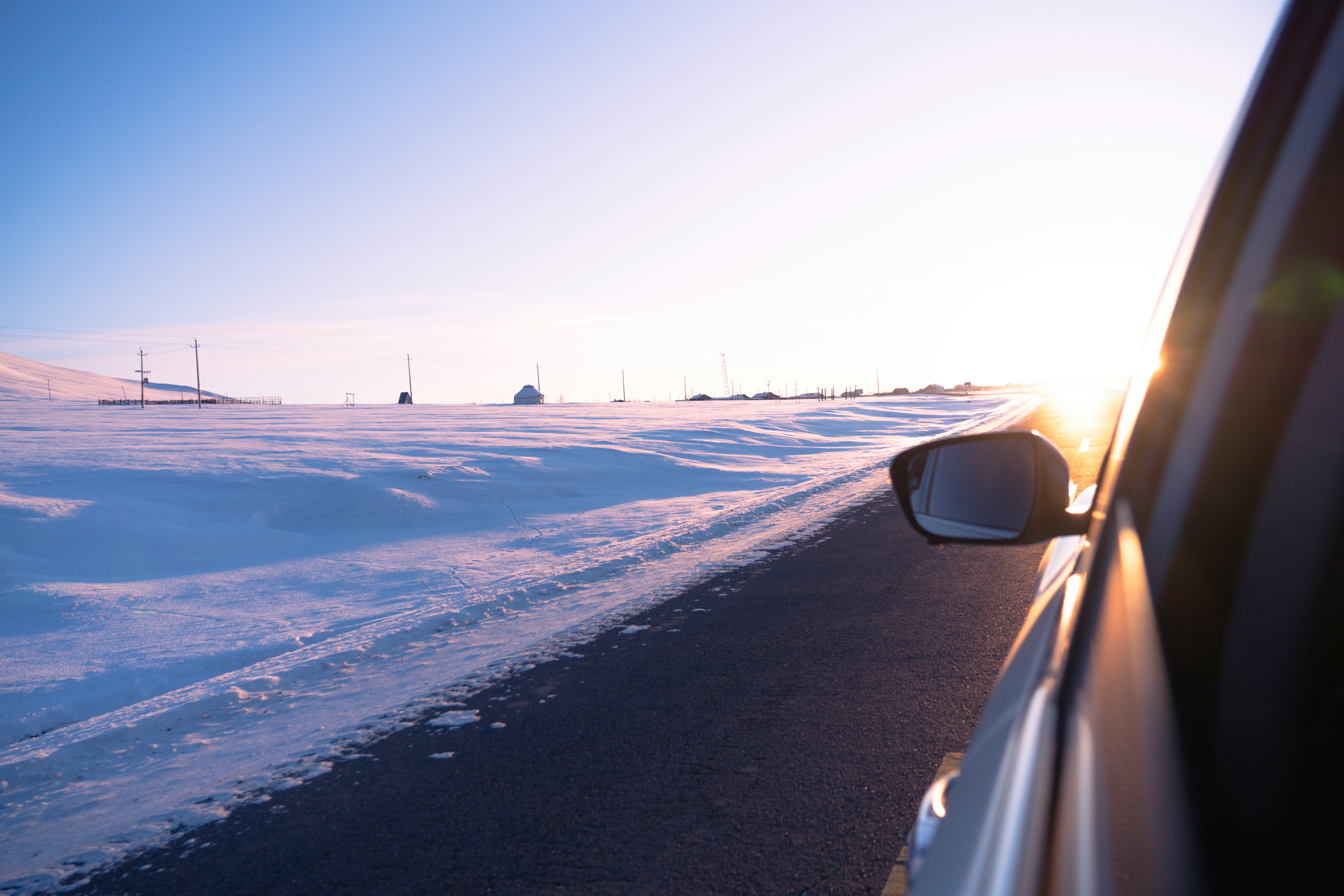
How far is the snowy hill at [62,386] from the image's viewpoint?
4102 inches

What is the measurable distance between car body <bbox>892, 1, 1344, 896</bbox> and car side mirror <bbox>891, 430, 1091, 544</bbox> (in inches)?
10.6

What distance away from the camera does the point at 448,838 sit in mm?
2857

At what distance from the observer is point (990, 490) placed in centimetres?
162

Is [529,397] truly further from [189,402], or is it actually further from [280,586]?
[280,586]

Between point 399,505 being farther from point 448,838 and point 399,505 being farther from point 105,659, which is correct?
point 448,838

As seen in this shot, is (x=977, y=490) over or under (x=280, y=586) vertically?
over

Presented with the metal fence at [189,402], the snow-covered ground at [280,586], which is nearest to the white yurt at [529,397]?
the metal fence at [189,402]

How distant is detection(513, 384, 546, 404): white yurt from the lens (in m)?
86.7

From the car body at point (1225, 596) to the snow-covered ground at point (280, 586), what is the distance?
3.46 meters

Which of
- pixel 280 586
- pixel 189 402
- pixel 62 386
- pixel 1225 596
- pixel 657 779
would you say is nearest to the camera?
pixel 1225 596

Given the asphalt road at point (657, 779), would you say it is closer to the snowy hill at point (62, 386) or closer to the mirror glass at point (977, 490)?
the mirror glass at point (977, 490)

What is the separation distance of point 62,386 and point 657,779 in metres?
163

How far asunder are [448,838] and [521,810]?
0.29m

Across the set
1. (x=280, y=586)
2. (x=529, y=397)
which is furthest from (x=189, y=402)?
(x=280, y=586)
